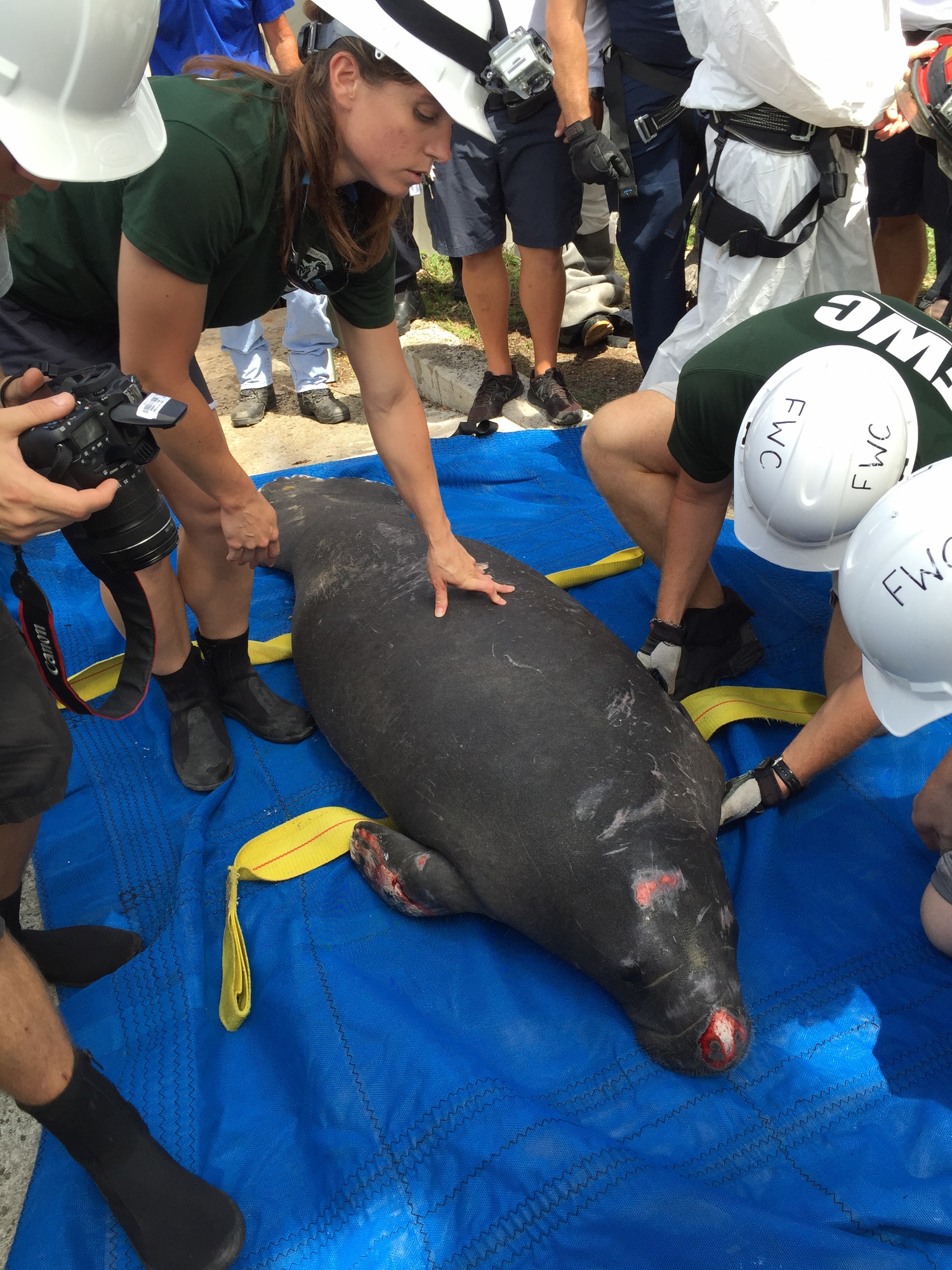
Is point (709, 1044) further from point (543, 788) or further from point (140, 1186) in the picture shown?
point (140, 1186)

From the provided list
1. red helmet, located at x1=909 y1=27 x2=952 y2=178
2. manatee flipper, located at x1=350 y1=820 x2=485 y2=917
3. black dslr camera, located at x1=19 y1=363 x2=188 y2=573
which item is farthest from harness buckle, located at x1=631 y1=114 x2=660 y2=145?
manatee flipper, located at x1=350 y1=820 x2=485 y2=917

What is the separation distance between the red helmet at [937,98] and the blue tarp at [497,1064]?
217cm

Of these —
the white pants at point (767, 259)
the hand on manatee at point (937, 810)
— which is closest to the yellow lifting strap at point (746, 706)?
the hand on manatee at point (937, 810)

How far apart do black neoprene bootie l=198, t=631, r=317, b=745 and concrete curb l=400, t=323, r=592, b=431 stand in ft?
8.12

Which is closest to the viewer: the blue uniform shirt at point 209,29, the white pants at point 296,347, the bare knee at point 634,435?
the bare knee at point 634,435

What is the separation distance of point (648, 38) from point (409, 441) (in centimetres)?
267

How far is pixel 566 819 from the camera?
2.33 meters

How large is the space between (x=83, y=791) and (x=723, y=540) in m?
2.60

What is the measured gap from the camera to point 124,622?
2.08 m

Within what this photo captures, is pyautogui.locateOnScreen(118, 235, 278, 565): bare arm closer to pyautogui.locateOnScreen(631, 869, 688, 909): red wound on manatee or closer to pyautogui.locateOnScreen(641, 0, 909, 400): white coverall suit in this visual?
pyautogui.locateOnScreen(631, 869, 688, 909): red wound on manatee

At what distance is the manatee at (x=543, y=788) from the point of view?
86.3 inches

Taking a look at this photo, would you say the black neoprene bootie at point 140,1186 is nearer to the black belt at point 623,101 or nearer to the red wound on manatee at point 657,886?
the red wound on manatee at point 657,886

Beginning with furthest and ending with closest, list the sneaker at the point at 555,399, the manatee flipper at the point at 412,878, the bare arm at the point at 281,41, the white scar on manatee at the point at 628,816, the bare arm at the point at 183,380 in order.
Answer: the bare arm at the point at 281,41 → the sneaker at the point at 555,399 → the manatee flipper at the point at 412,878 → the white scar on manatee at the point at 628,816 → the bare arm at the point at 183,380

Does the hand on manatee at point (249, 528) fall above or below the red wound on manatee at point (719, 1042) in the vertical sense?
above
